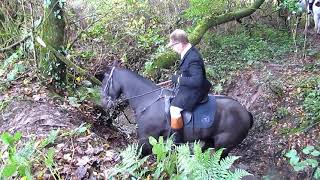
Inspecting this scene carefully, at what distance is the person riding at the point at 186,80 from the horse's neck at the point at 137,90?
0.55 meters

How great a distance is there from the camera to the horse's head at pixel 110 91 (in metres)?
7.37

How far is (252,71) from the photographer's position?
10.5m

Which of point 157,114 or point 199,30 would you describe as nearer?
point 157,114

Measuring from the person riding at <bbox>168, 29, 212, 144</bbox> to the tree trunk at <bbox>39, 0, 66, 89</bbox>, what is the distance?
7.97 feet

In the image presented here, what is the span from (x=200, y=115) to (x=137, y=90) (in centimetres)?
118

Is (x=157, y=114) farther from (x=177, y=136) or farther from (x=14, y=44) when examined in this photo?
(x=14, y=44)

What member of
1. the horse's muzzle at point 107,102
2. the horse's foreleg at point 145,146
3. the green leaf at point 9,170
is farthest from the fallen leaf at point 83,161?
the horse's muzzle at point 107,102

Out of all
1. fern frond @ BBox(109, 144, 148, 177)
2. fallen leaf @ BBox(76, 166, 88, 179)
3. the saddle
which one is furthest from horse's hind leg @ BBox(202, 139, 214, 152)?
fern frond @ BBox(109, 144, 148, 177)

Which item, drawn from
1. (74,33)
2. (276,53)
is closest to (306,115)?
(276,53)

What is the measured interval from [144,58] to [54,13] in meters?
3.93

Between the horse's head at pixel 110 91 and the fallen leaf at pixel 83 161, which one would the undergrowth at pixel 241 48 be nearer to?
the horse's head at pixel 110 91

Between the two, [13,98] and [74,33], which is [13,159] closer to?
[13,98]

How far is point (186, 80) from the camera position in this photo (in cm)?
665

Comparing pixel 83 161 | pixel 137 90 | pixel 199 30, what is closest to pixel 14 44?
pixel 137 90
